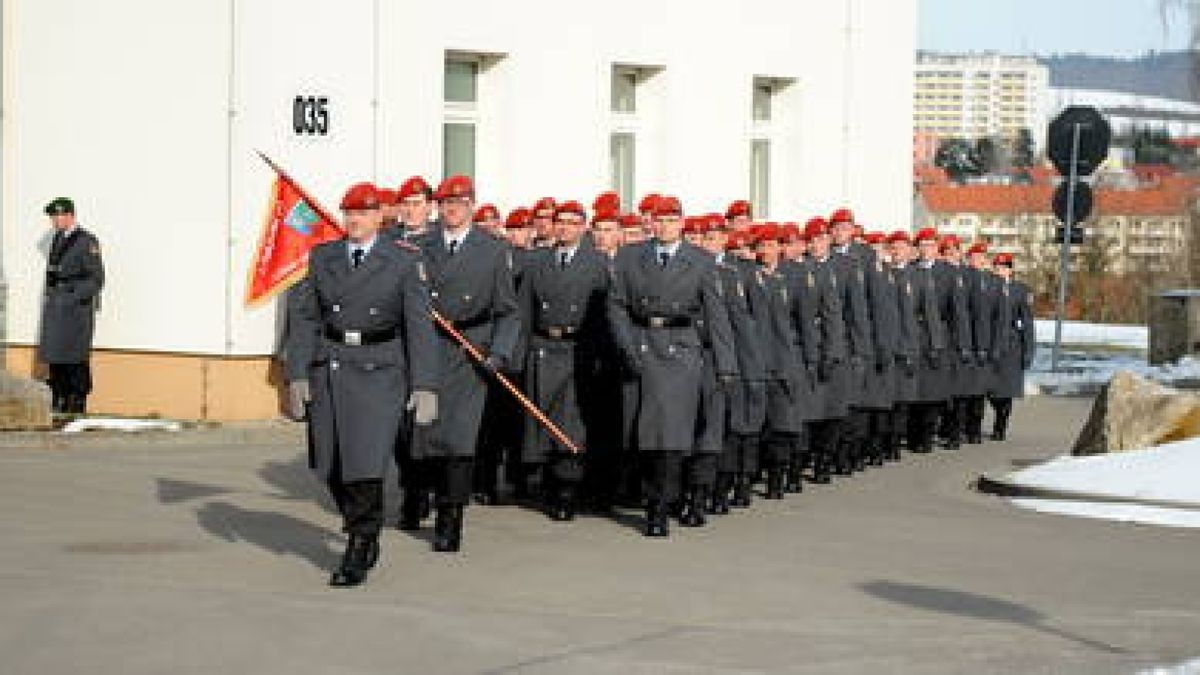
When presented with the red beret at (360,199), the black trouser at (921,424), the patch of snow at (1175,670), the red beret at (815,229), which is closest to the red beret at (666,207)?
the red beret at (360,199)

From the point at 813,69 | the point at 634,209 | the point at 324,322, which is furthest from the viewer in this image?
the point at 813,69

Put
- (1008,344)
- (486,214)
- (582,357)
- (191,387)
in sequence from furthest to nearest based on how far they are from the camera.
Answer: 1. (1008,344)
2. (191,387)
3. (486,214)
4. (582,357)

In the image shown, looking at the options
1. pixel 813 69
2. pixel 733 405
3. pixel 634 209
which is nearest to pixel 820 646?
pixel 733 405

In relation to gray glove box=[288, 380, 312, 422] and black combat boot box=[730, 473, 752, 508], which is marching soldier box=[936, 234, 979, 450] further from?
gray glove box=[288, 380, 312, 422]

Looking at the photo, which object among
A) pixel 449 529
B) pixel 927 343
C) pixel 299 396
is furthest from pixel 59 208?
pixel 299 396

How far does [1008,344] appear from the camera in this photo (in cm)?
2517

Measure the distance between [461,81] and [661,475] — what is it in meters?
9.81

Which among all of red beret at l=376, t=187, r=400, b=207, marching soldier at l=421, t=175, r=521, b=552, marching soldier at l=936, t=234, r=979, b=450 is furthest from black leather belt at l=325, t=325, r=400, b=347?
marching soldier at l=936, t=234, r=979, b=450

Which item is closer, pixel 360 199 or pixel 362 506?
pixel 362 506

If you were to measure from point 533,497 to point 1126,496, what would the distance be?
3.76m

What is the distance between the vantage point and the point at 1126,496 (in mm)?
17875

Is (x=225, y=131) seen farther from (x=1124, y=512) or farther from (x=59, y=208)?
(x=1124, y=512)

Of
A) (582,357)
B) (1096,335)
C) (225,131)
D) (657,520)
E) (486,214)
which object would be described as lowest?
(1096,335)

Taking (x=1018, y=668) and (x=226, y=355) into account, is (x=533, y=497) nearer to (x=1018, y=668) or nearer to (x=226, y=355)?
(x=226, y=355)
